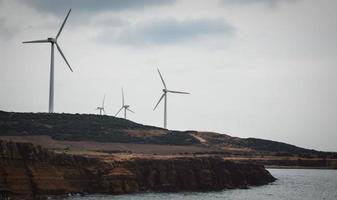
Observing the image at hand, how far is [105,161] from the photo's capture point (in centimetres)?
10856

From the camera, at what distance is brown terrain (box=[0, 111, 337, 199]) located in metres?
89.9

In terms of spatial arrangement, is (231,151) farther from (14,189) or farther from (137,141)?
(14,189)

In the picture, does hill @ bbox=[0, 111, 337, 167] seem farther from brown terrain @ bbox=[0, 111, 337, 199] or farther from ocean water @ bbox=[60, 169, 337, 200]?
ocean water @ bbox=[60, 169, 337, 200]

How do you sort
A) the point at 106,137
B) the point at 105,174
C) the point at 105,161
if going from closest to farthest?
the point at 105,174 → the point at 105,161 → the point at 106,137

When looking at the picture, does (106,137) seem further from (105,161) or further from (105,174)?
(105,174)

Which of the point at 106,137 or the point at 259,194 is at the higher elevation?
the point at 106,137

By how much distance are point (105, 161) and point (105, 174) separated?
5096mm

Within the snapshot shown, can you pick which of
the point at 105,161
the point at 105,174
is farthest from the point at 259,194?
the point at 105,161

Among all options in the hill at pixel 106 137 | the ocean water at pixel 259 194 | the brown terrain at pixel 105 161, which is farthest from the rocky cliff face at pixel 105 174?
the hill at pixel 106 137

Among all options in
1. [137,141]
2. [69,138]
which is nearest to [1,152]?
[69,138]

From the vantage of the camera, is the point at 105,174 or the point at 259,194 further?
the point at 259,194

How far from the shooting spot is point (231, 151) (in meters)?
189

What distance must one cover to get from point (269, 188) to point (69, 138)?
197 feet

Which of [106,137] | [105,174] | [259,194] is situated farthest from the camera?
[106,137]
